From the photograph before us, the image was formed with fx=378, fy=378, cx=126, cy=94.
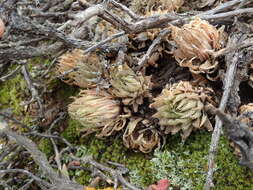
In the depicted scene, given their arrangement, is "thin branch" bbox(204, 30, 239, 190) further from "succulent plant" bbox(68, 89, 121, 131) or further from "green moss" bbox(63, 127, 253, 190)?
"succulent plant" bbox(68, 89, 121, 131)

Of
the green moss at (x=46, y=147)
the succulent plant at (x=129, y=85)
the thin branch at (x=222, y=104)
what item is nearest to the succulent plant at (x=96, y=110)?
the succulent plant at (x=129, y=85)

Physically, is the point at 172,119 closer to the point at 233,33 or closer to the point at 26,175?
the point at 233,33

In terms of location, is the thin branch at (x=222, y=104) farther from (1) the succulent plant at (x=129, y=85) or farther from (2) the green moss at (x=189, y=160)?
(1) the succulent plant at (x=129, y=85)

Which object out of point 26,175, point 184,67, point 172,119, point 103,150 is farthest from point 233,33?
point 26,175

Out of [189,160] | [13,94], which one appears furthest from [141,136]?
[13,94]

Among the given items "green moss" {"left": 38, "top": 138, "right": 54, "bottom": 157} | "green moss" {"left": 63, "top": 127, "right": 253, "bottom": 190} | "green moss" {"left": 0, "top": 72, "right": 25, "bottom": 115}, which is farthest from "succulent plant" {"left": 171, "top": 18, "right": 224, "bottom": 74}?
"green moss" {"left": 0, "top": 72, "right": 25, "bottom": 115}
